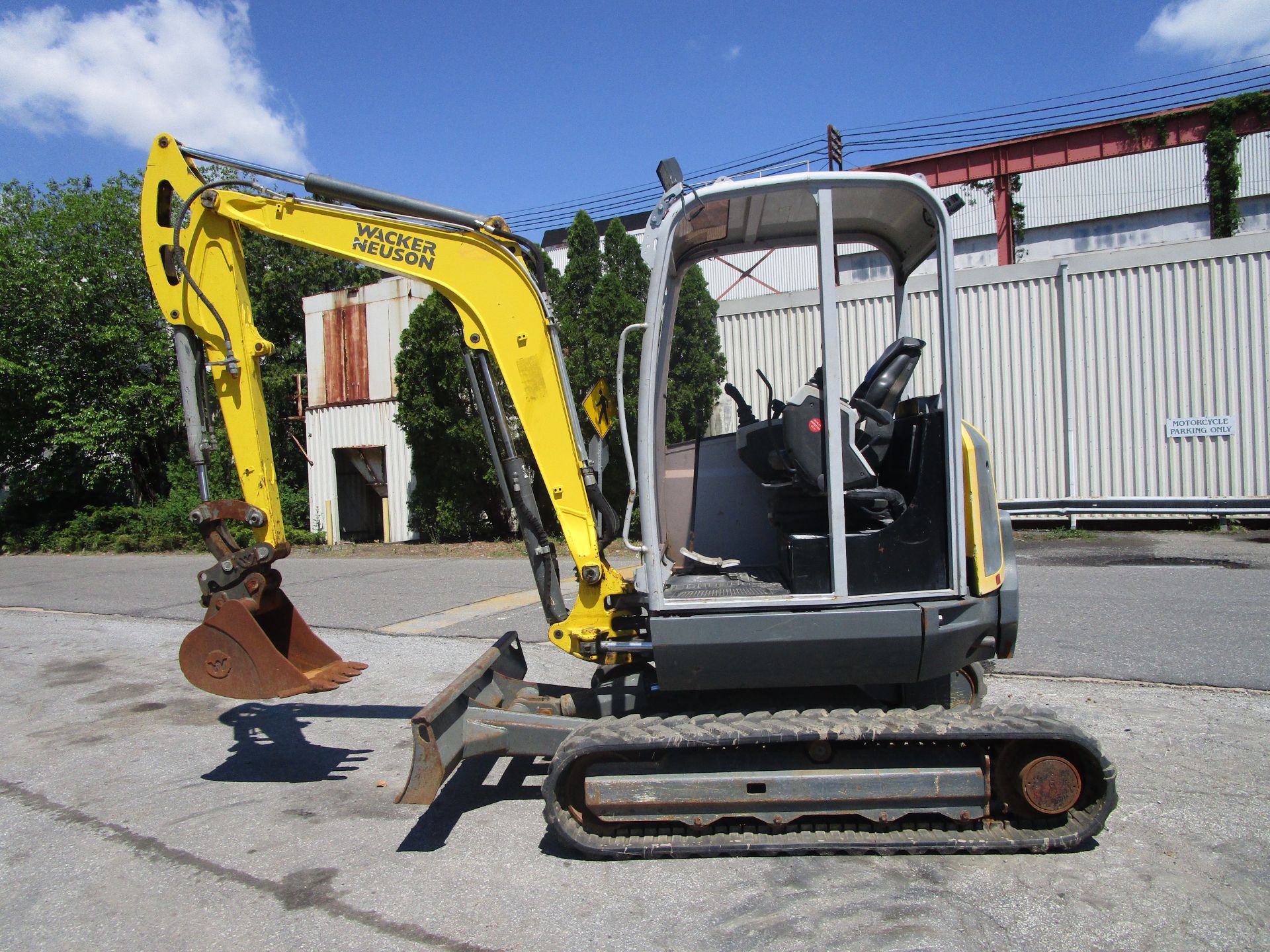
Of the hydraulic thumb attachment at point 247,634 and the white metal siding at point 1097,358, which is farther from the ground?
the white metal siding at point 1097,358

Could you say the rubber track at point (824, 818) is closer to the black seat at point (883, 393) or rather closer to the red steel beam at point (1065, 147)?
the black seat at point (883, 393)

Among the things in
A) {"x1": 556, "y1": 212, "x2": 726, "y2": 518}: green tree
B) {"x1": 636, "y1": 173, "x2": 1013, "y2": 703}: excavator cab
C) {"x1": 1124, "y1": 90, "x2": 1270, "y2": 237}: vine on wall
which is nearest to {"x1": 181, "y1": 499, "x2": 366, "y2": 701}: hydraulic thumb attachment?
{"x1": 636, "y1": 173, "x2": 1013, "y2": 703}: excavator cab

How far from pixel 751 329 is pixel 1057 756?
11898 millimetres

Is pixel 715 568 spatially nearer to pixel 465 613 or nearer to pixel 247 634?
pixel 247 634

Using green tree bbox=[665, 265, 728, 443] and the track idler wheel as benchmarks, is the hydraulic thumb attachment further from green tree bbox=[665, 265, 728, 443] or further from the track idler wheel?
the track idler wheel

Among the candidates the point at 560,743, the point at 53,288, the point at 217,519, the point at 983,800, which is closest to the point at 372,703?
the point at 217,519

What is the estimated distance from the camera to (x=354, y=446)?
19.8m

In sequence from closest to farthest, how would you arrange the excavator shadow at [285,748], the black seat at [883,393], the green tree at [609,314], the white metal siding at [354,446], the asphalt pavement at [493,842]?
1. the asphalt pavement at [493,842]
2. the black seat at [883,393]
3. the excavator shadow at [285,748]
4. the green tree at [609,314]
5. the white metal siding at [354,446]

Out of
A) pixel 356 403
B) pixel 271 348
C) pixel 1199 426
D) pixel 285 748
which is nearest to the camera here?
pixel 271 348

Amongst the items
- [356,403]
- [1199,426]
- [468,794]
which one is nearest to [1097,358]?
[1199,426]

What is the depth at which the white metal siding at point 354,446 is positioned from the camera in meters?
19.0

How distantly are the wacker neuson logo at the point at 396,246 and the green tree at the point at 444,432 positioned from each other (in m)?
11.4

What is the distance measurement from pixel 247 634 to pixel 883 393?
336 centimetres

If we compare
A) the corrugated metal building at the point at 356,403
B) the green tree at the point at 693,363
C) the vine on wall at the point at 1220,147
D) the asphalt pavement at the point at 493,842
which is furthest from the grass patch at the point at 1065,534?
the vine on wall at the point at 1220,147
